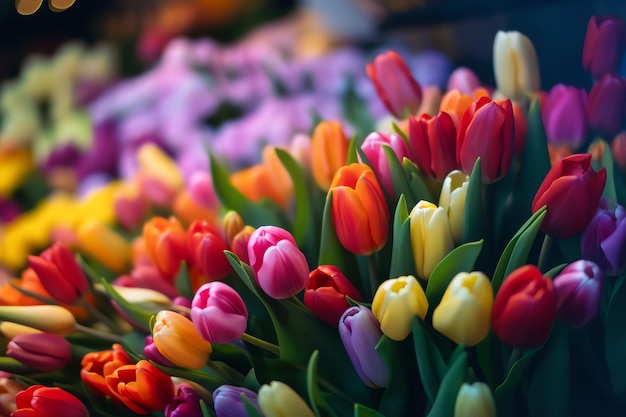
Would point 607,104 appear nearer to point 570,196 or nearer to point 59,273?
point 570,196

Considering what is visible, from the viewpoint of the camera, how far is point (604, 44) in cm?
40

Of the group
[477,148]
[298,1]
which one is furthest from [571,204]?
[298,1]

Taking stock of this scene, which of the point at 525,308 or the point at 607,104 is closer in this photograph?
the point at 525,308

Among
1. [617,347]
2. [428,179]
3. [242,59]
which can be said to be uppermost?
[242,59]

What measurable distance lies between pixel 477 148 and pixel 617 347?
124 millimetres

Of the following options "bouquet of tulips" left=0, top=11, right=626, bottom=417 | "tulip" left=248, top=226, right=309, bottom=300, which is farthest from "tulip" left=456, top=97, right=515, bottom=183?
"tulip" left=248, top=226, right=309, bottom=300

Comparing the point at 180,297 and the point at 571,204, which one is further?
the point at 180,297

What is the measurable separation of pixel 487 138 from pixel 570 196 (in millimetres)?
49

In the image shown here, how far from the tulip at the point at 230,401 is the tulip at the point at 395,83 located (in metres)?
0.23

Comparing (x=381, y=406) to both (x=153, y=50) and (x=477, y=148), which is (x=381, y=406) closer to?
(x=477, y=148)

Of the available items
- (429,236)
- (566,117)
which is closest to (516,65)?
(566,117)

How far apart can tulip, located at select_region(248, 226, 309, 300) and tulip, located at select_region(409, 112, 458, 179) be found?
0.09 meters

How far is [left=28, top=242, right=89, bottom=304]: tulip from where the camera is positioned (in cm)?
42

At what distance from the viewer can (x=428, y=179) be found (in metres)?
0.38
